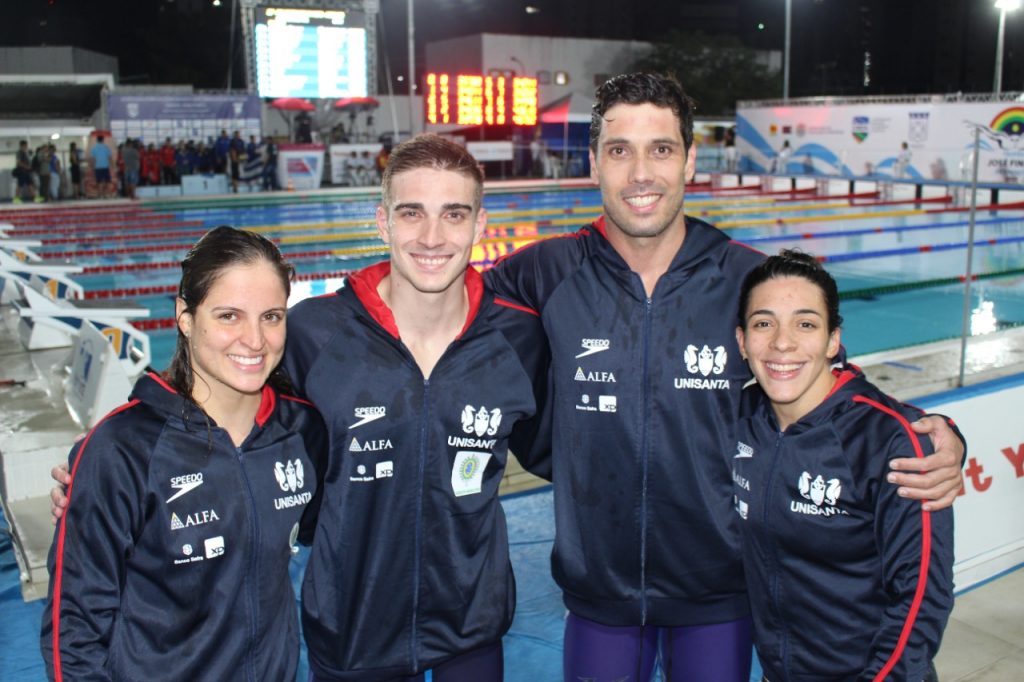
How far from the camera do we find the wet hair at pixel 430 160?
2.20 m

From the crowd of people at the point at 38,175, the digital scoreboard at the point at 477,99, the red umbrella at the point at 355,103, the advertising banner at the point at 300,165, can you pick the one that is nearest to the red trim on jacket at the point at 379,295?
the crowd of people at the point at 38,175

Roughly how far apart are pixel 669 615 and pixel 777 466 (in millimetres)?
507

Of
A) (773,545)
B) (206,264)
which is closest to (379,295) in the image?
(206,264)

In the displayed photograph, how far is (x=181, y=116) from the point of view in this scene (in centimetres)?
2330

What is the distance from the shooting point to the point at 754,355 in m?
2.29

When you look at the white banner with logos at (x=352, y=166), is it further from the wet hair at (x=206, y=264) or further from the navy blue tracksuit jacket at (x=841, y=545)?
the navy blue tracksuit jacket at (x=841, y=545)

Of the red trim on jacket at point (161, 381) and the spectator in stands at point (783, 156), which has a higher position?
the spectator in stands at point (783, 156)

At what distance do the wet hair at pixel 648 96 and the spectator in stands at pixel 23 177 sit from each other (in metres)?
21.8

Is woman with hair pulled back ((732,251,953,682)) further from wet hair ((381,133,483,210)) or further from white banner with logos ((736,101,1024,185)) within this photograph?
white banner with logos ((736,101,1024,185))

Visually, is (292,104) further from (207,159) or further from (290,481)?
(290,481)

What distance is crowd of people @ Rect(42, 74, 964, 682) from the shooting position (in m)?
2.04

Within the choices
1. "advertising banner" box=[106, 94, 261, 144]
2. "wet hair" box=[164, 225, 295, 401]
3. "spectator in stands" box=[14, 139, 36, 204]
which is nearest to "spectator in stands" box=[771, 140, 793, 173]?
"advertising banner" box=[106, 94, 261, 144]

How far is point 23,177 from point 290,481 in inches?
862

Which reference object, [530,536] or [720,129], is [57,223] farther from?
[720,129]
